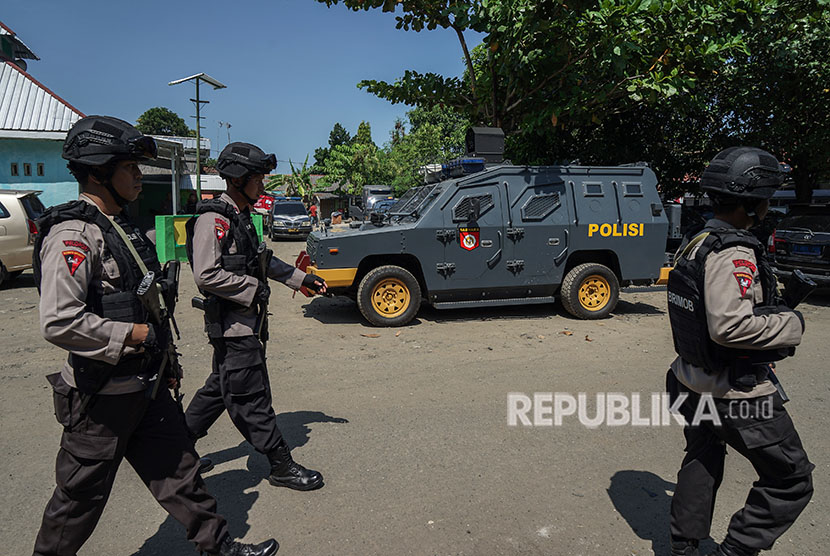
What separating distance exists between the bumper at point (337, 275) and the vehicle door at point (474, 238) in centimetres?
120

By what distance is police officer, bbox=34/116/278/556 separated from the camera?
6.40 feet

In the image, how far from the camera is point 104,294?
6.77ft

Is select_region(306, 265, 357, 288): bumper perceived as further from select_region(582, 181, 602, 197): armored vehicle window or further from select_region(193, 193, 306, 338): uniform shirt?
select_region(193, 193, 306, 338): uniform shirt

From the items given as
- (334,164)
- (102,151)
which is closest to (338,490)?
(102,151)

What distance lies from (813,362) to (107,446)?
21.5ft

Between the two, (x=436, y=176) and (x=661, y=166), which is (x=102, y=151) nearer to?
(x=436, y=176)

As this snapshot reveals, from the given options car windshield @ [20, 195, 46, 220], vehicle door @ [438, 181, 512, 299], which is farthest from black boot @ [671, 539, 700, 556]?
car windshield @ [20, 195, 46, 220]

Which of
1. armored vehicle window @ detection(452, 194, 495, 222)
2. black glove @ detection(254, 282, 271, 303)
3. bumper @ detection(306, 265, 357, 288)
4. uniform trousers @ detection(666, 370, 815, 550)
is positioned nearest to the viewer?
uniform trousers @ detection(666, 370, 815, 550)

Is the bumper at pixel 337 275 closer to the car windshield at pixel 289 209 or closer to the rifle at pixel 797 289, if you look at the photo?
the rifle at pixel 797 289

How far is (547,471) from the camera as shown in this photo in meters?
3.42

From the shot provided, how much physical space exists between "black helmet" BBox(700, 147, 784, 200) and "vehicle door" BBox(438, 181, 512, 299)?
5.14 metres

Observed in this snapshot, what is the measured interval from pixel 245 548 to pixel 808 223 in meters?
10.4

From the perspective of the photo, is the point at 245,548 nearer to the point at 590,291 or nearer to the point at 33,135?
the point at 590,291

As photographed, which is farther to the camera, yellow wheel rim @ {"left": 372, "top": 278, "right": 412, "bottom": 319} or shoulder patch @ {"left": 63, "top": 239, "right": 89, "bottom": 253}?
yellow wheel rim @ {"left": 372, "top": 278, "right": 412, "bottom": 319}
